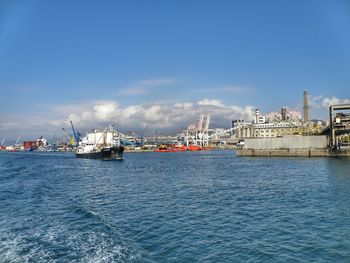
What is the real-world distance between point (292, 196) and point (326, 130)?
59.2m

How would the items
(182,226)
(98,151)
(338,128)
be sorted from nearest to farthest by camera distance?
(182,226), (338,128), (98,151)

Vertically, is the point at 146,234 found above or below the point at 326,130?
below

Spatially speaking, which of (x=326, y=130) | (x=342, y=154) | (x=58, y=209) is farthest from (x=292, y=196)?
(x=326, y=130)

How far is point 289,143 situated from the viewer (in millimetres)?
79250

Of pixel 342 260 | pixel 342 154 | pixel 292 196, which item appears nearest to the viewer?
pixel 342 260

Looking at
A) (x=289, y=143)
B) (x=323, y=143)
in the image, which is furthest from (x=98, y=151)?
(x=323, y=143)

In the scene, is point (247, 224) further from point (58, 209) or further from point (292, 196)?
point (58, 209)

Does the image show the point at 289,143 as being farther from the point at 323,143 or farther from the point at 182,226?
the point at 182,226

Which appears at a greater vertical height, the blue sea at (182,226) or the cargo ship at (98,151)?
the cargo ship at (98,151)

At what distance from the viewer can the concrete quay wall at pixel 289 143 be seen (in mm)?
73125

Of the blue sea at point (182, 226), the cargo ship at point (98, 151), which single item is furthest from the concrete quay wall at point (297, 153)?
the blue sea at point (182, 226)

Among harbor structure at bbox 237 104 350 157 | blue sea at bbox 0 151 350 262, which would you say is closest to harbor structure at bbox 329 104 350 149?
harbor structure at bbox 237 104 350 157

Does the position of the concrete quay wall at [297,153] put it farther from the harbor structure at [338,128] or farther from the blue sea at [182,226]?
the blue sea at [182,226]

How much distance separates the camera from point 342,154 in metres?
64.6
